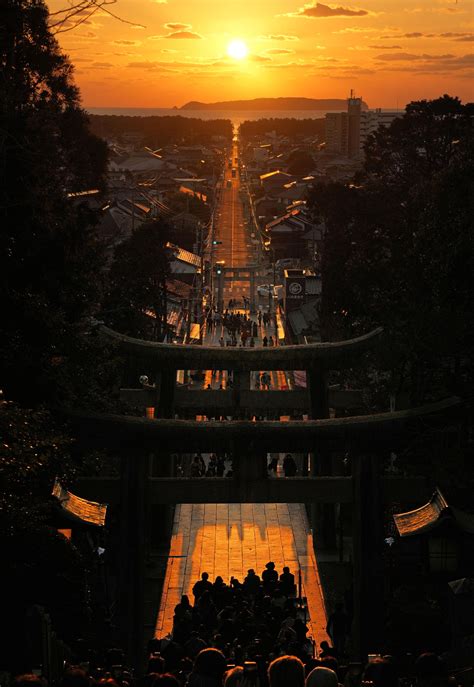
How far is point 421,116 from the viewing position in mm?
29484

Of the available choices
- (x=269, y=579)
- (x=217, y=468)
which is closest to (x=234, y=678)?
(x=269, y=579)

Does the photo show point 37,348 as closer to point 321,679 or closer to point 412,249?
point 412,249

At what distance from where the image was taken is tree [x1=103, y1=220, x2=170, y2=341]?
89.5 ft

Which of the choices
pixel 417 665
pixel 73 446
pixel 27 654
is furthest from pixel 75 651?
pixel 417 665

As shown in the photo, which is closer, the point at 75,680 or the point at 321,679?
the point at 321,679

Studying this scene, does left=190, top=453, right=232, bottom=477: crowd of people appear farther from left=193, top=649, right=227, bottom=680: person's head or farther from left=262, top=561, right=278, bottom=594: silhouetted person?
left=193, top=649, right=227, bottom=680: person's head

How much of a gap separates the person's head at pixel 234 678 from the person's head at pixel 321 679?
0.52m

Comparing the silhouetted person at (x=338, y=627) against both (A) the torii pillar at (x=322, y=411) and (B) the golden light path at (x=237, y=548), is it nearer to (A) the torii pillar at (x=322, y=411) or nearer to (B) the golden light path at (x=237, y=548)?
(B) the golden light path at (x=237, y=548)

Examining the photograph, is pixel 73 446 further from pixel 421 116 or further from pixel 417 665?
pixel 421 116

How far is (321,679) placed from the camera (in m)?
6.50

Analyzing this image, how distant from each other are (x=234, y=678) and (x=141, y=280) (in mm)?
27844

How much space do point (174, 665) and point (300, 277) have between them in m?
36.8

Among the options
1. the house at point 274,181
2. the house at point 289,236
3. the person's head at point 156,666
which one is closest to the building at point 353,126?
the house at point 274,181

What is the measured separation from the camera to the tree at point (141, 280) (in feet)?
89.5
